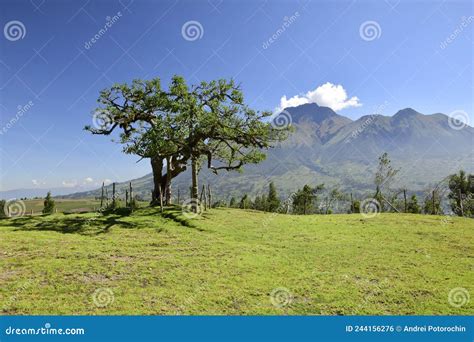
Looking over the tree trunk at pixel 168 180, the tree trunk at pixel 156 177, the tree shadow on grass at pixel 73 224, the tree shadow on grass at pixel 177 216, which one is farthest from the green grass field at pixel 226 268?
the tree trunk at pixel 168 180

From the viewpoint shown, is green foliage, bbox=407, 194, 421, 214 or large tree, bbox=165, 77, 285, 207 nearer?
large tree, bbox=165, 77, 285, 207

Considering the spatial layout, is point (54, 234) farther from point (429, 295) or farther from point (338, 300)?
point (429, 295)

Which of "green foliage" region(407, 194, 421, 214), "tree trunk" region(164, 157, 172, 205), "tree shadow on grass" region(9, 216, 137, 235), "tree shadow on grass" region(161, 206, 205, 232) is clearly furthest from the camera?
"green foliage" region(407, 194, 421, 214)

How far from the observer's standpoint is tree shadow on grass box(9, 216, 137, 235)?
2202 centimetres

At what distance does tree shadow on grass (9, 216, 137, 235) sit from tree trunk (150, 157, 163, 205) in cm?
663

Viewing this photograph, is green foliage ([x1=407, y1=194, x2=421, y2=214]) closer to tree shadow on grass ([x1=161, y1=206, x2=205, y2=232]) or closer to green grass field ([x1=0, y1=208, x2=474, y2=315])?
green grass field ([x1=0, y1=208, x2=474, y2=315])

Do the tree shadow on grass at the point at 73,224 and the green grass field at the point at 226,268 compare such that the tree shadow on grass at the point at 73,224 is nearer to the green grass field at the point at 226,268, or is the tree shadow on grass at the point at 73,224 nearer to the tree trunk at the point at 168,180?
the green grass field at the point at 226,268

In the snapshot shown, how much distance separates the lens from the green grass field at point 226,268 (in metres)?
10.4

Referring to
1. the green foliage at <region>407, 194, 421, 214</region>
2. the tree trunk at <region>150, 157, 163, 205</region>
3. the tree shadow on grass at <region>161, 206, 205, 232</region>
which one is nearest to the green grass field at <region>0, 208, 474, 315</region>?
the tree shadow on grass at <region>161, 206, 205, 232</region>

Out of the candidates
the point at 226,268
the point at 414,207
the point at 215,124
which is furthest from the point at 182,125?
the point at 414,207

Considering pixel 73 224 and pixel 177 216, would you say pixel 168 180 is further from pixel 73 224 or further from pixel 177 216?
pixel 73 224

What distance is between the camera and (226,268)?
14.3m

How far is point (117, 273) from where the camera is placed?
1302cm

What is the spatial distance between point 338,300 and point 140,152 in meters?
22.4
